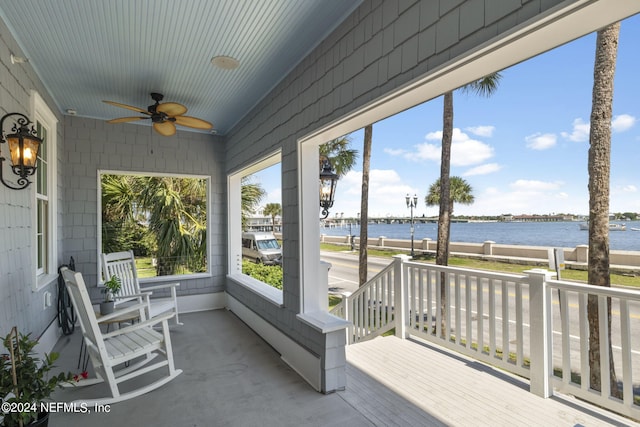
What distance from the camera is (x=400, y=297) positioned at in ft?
12.8

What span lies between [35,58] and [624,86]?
31022mm

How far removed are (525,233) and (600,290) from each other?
47.5 metres

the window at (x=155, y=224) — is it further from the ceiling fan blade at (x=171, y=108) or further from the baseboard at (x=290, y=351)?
the ceiling fan blade at (x=171, y=108)

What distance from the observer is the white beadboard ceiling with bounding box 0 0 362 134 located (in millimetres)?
2320

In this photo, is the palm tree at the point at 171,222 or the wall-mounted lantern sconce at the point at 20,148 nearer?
the wall-mounted lantern sconce at the point at 20,148

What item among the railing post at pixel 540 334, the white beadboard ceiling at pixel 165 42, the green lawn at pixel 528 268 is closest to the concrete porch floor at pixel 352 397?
the railing post at pixel 540 334

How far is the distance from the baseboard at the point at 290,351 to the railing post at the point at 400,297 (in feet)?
4.52

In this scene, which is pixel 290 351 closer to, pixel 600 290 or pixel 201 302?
pixel 600 290

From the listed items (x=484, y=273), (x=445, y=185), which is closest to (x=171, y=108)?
(x=484, y=273)

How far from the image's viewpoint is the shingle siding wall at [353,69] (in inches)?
59.9

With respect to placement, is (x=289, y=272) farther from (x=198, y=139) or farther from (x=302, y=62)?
(x=198, y=139)

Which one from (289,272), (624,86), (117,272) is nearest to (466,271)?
(289,272)

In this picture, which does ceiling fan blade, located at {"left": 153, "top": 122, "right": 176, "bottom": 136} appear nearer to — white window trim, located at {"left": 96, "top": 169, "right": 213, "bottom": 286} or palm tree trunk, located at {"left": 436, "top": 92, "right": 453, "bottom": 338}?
white window trim, located at {"left": 96, "top": 169, "right": 213, "bottom": 286}

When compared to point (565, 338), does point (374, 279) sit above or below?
above
